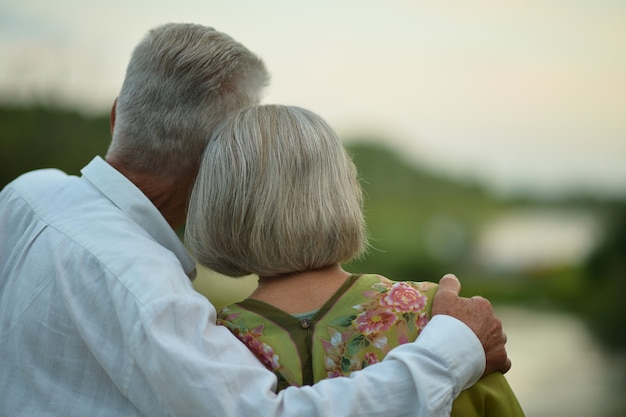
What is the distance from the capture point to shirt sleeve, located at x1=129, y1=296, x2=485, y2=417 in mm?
1669

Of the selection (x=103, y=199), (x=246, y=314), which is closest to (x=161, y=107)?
(x=103, y=199)

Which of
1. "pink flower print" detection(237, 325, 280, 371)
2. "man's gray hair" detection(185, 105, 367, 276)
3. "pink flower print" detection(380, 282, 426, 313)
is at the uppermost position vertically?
"man's gray hair" detection(185, 105, 367, 276)

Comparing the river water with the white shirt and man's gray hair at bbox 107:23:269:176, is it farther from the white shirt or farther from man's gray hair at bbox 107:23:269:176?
the white shirt

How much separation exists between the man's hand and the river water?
5847 millimetres

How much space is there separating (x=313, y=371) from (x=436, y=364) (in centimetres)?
25

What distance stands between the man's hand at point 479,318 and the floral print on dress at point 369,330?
5 cm

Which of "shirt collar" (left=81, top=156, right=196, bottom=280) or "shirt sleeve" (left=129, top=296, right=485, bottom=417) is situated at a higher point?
"shirt collar" (left=81, top=156, right=196, bottom=280)

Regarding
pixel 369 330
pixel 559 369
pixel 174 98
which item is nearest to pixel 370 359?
pixel 369 330

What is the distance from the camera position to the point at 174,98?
7.11 feet

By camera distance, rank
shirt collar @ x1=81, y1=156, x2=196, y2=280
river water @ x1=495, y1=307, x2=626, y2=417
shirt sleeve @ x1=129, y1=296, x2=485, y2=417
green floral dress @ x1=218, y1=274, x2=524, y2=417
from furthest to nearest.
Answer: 1. river water @ x1=495, y1=307, x2=626, y2=417
2. shirt collar @ x1=81, y1=156, x2=196, y2=280
3. green floral dress @ x1=218, y1=274, x2=524, y2=417
4. shirt sleeve @ x1=129, y1=296, x2=485, y2=417

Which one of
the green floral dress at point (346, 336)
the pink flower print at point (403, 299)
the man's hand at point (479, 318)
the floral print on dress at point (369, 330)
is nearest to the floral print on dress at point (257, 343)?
the green floral dress at point (346, 336)

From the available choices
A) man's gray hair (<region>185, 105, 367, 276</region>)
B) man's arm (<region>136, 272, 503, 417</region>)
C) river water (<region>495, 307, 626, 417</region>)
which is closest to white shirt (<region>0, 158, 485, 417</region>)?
man's arm (<region>136, 272, 503, 417</region>)

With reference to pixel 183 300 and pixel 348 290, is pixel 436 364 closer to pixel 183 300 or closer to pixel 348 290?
pixel 348 290

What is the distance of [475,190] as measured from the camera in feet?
32.2
